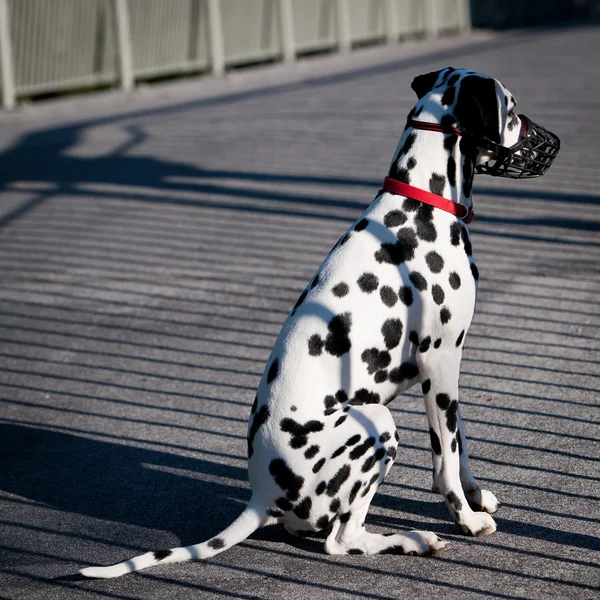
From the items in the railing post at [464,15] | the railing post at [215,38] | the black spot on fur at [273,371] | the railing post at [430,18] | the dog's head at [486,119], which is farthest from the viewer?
the railing post at [464,15]

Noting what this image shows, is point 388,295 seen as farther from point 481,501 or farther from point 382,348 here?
point 481,501

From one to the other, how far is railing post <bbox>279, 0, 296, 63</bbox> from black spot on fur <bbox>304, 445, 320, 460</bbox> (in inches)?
749

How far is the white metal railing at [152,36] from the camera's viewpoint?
1658 centimetres

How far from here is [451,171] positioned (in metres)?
4.00

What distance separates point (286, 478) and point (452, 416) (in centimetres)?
73

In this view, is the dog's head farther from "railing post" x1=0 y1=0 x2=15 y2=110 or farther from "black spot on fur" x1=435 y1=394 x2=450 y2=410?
"railing post" x1=0 y1=0 x2=15 y2=110

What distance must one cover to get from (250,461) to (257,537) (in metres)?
0.45

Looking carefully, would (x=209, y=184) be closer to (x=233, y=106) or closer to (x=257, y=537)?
(x=233, y=106)

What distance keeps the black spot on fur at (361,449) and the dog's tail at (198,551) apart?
41 centimetres

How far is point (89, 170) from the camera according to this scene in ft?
38.0

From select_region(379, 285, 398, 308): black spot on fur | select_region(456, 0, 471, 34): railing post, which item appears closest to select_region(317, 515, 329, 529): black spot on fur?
select_region(379, 285, 398, 308): black spot on fur

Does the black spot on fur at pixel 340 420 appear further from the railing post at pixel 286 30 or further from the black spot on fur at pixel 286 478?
the railing post at pixel 286 30

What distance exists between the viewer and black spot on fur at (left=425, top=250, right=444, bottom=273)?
3.91 meters

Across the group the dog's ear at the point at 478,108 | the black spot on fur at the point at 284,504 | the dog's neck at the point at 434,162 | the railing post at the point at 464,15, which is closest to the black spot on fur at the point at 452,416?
the black spot on fur at the point at 284,504
